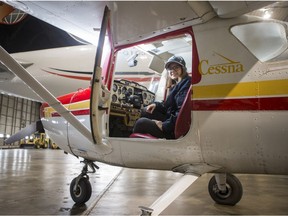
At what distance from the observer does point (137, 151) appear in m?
2.66

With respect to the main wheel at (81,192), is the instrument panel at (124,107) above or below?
above

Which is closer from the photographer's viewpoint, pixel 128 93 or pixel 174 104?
pixel 174 104

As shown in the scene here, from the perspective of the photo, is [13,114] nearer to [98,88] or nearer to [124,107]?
[124,107]

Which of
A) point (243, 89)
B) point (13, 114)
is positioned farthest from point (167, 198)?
point (13, 114)

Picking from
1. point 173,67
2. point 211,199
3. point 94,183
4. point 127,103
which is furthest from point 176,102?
point 94,183

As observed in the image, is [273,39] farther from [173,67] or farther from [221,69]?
[173,67]

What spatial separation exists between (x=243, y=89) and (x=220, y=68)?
0.86ft

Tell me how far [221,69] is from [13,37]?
11.1 m

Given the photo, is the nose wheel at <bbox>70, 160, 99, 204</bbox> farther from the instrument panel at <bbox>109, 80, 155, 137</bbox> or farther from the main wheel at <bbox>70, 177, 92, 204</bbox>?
the instrument panel at <bbox>109, 80, 155, 137</bbox>

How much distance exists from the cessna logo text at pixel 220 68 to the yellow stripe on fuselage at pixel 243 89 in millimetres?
119

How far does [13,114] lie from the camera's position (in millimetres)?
28844

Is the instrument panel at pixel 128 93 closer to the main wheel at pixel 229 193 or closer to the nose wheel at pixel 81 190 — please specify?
the nose wheel at pixel 81 190

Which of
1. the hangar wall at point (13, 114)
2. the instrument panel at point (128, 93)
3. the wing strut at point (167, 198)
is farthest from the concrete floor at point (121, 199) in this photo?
the hangar wall at point (13, 114)

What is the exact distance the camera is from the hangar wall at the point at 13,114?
1059 inches
